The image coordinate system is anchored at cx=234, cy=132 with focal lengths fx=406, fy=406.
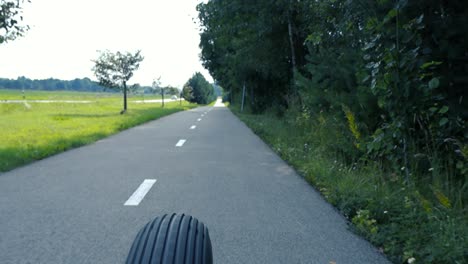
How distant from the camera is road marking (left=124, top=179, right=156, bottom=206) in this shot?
542 cm

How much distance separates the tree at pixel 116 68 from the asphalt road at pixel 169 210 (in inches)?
1026

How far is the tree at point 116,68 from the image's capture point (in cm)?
3378

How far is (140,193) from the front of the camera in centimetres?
595

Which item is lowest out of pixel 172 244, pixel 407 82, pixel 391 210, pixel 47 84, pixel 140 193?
pixel 47 84

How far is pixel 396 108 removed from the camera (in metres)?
5.51

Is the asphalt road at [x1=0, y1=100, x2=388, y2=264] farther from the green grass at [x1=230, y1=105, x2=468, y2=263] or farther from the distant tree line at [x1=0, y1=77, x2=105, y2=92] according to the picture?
the distant tree line at [x1=0, y1=77, x2=105, y2=92]

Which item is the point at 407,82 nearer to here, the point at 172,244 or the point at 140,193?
the point at 140,193

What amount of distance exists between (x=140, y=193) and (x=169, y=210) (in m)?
1.05

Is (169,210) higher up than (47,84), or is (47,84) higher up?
(169,210)

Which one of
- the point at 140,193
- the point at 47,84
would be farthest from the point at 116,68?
the point at 47,84

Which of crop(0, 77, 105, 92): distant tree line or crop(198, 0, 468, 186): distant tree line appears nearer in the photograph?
crop(198, 0, 468, 186): distant tree line

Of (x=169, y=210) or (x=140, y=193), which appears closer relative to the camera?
(x=169, y=210)

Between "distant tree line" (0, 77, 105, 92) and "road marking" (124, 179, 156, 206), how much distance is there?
157 m

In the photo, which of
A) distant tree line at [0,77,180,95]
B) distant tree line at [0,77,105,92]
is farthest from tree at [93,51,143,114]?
distant tree line at [0,77,105,92]
